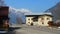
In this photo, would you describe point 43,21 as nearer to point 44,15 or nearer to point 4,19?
point 44,15

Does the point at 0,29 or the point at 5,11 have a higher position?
the point at 5,11

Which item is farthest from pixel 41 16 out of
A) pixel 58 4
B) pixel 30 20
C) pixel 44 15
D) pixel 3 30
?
pixel 58 4

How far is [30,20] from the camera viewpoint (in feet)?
234

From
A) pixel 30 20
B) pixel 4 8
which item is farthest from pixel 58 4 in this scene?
pixel 4 8

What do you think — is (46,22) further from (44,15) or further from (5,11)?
(5,11)

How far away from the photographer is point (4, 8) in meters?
25.9

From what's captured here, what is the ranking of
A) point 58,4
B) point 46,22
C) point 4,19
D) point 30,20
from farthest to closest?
point 58,4 < point 30,20 < point 46,22 < point 4,19

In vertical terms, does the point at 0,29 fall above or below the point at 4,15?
below

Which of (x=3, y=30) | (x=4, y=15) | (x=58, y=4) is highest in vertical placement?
(x=58, y=4)

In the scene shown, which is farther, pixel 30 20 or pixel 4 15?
pixel 30 20

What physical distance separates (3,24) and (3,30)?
93cm

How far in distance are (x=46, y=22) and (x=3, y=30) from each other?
39062 millimetres

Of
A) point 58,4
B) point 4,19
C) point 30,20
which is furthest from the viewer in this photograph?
point 58,4

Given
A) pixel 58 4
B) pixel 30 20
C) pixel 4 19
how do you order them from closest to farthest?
pixel 4 19, pixel 30 20, pixel 58 4
